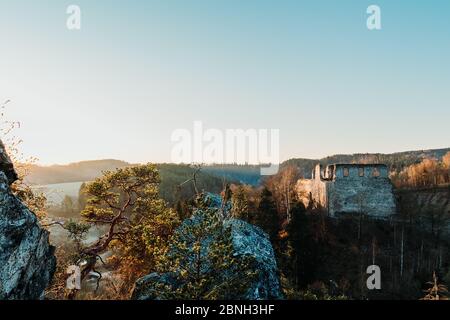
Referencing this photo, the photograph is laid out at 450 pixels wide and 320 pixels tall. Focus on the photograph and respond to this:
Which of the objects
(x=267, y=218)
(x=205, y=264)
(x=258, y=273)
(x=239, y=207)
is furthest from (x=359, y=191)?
(x=205, y=264)

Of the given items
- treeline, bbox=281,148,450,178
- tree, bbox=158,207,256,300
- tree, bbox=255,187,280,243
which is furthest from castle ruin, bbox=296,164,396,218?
treeline, bbox=281,148,450,178

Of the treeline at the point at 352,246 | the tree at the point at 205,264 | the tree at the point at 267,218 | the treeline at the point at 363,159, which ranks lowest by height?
the treeline at the point at 352,246

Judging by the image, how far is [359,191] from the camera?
52062 millimetres

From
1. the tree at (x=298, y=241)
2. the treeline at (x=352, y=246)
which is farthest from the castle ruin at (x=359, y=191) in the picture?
the tree at (x=298, y=241)

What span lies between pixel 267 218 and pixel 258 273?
27186 mm

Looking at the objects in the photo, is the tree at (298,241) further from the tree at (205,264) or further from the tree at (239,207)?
the tree at (205,264)

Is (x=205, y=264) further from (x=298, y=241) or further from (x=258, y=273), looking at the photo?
(x=298, y=241)

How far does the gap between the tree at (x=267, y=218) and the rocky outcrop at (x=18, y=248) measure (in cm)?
2969

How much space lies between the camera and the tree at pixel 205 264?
1248cm

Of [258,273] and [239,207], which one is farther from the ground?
[239,207]
